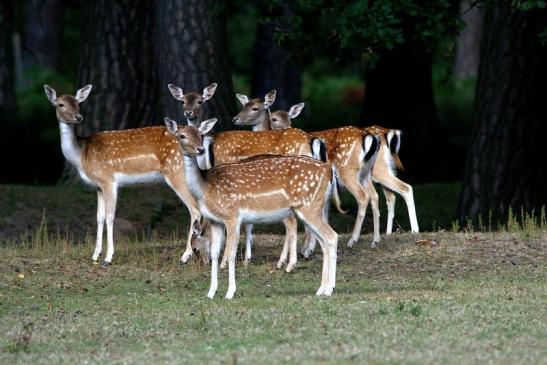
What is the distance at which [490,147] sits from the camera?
16.1m

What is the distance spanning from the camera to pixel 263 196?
34.7 feet

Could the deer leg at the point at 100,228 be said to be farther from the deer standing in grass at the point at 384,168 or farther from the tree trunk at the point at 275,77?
the tree trunk at the point at 275,77

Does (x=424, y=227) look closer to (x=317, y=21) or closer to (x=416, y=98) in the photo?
(x=317, y=21)

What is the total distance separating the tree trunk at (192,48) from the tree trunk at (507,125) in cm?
312

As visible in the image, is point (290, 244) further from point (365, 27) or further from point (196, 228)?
point (365, 27)

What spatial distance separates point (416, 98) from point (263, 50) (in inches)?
228

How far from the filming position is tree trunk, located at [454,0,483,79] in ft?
108

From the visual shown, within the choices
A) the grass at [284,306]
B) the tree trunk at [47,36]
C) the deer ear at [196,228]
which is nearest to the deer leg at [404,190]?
the grass at [284,306]

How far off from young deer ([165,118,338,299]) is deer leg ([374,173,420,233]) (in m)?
3.01

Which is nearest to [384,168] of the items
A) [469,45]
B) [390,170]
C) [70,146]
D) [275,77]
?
[390,170]

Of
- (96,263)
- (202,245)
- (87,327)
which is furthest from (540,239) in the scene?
(87,327)

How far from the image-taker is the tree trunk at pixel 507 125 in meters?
16.1

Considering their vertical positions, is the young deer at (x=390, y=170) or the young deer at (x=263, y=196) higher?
the young deer at (x=263, y=196)

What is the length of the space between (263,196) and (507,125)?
6.31 meters
